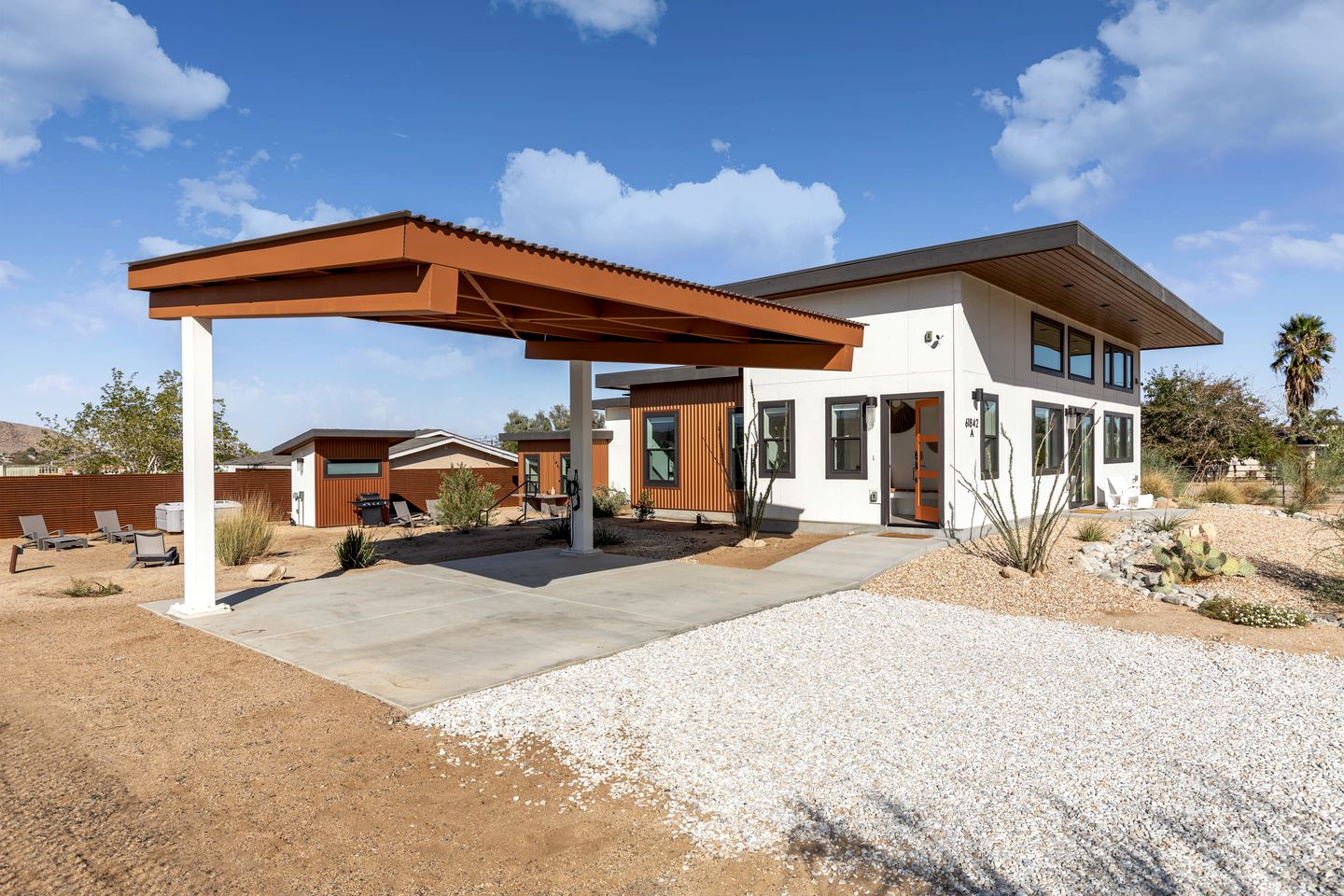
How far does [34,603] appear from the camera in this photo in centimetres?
900

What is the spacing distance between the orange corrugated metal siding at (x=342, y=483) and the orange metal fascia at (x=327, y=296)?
1394cm

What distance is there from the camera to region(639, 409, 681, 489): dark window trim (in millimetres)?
17062

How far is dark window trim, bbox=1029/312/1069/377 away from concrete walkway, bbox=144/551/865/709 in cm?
612

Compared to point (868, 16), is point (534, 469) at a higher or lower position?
lower

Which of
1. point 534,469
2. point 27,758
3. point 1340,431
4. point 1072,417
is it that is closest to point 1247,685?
point 27,758

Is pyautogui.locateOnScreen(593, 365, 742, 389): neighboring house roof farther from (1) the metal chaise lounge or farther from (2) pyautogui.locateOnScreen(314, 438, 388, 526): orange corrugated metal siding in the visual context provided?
(1) the metal chaise lounge

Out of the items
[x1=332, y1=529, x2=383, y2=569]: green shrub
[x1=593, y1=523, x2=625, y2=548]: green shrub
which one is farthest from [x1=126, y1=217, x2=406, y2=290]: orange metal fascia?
[x1=593, y1=523, x2=625, y2=548]: green shrub

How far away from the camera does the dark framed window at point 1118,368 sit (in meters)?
18.4

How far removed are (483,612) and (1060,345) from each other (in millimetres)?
13796

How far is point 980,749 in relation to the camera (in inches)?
160

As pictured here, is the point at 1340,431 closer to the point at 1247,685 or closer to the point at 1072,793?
the point at 1247,685

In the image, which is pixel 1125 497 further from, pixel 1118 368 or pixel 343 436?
pixel 343 436

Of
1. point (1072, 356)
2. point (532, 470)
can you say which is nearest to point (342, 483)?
point (532, 470)

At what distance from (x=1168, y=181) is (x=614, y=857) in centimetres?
1652
